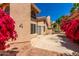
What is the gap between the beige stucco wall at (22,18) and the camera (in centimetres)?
373

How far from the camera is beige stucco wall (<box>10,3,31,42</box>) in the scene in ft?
12.2

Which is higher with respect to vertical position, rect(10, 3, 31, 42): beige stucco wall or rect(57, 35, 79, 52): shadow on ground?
rect(10, 3, 31, 42): beige stucco wall

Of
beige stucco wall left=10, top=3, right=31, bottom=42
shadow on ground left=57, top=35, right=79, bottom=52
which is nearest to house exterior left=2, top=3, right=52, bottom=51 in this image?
beige stucco wall left=10, top=3, right=31, bottom=42

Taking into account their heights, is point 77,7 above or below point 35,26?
above

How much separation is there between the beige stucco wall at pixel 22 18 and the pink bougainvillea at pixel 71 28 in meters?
0.54

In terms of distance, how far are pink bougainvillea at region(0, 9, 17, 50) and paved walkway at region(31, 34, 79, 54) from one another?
0.33m

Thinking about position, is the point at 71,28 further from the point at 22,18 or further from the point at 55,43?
the point at 22,18

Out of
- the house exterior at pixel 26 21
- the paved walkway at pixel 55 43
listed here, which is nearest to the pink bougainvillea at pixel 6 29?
the house exterior at pixel 26 21

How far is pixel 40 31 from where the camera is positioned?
3.75m

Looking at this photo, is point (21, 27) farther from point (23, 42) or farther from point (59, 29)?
point (59, 29)

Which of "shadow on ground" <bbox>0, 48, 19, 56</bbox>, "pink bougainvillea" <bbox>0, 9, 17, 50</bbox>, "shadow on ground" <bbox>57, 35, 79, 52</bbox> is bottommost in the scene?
"shadow on ground" <bbox>0, 48, 19, 56</bbox>

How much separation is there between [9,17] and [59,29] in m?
0.77

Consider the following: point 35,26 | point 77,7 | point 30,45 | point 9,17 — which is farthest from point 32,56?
point 77,7

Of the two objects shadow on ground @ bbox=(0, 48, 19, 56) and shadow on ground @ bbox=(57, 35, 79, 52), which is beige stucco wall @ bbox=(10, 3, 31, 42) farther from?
shadow on ground @ bbox=(57, 35, 79, 52)
